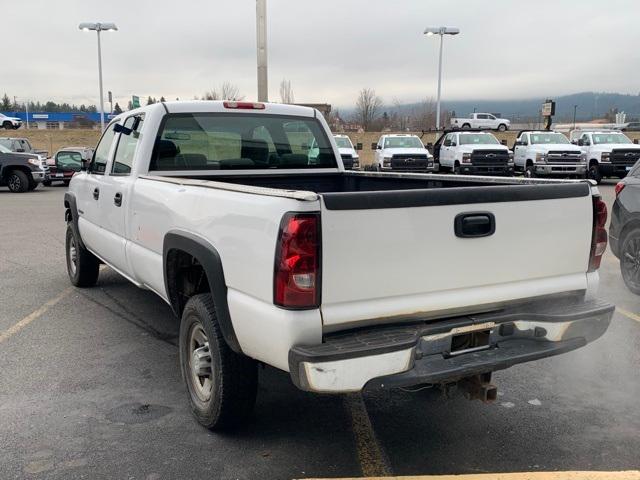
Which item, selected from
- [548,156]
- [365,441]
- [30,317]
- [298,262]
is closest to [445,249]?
[298,262]

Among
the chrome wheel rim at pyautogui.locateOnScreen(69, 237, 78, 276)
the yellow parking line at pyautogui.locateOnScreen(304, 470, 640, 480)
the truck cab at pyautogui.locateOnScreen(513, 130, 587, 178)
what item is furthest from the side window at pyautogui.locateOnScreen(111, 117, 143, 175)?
the truck cab at pyautogui.locateOnScreen(513, 130, 587, 178)

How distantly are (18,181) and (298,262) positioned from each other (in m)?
21.1

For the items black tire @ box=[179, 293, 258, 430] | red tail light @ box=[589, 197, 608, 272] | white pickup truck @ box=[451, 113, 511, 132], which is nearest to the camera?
black tire @ box=[179, 293, 258, 430]

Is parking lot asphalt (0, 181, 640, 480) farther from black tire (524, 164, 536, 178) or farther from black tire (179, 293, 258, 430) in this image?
black tire (524, 164, 536, 178)

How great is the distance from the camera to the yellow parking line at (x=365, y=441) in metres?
3.13

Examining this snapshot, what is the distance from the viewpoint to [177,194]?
367cm

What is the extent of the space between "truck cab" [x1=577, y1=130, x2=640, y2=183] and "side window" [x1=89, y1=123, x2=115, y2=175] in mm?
18603

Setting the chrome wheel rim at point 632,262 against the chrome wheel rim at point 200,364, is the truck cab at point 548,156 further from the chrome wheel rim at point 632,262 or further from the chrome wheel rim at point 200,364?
the chrome wheel rim at point 200,364

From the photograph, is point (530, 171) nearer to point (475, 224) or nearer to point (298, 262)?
point (475, 224)

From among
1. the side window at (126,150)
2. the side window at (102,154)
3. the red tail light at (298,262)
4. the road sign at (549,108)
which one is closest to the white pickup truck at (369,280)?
the red tail light at (298,262)

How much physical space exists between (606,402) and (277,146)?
323 centimetres

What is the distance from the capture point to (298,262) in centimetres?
269

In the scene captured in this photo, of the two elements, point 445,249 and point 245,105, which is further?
point 245,105

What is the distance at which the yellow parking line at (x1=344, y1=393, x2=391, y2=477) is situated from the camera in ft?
10.3
